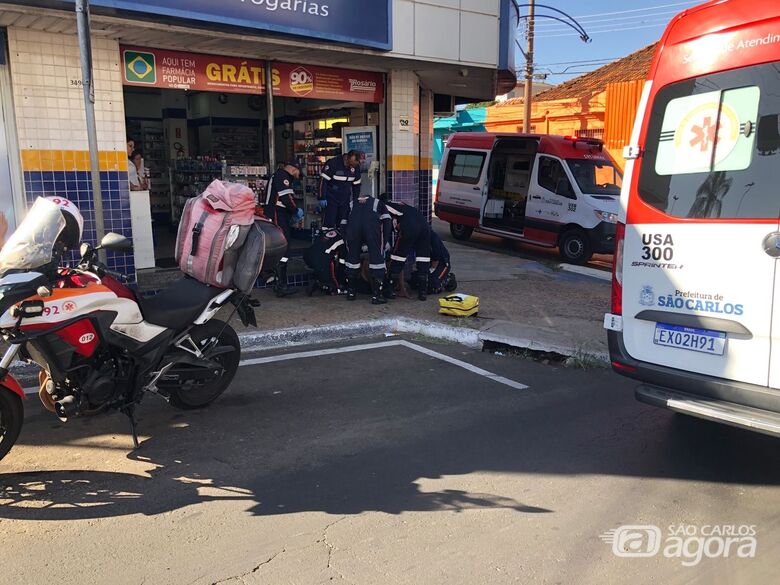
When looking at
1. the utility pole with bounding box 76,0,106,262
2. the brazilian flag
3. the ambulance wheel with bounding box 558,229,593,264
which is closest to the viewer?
the utility pole with bounding box 76,0,106,262

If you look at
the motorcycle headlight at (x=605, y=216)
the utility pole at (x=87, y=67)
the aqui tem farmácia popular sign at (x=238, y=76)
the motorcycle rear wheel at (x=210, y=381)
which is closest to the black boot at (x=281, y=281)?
the aqui tem farmácia popular sign at (x=238, y=76)

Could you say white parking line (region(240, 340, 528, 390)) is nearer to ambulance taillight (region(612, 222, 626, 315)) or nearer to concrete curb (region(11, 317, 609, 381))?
concrete curb (region(11, 317, 609, 381))

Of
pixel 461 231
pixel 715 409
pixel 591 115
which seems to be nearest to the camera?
pixel 715 409

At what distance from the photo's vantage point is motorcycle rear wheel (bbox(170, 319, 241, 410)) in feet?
16.7

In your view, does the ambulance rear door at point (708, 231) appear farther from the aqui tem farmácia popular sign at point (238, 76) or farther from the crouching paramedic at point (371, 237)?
A: the aqui tem farmácia popular sign at point (238, 76)

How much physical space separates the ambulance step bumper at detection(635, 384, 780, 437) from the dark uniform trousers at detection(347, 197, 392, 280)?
4864 mm

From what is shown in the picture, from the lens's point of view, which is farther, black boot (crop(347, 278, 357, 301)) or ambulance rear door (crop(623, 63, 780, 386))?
black boot (crop(347, 278, 357, 301))

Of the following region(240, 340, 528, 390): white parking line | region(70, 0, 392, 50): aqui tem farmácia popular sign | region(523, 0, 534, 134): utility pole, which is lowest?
region(240, 340, 528, 390): white parking line

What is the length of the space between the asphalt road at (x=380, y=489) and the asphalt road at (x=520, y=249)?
896cm

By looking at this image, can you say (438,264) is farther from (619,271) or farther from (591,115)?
(591,115)

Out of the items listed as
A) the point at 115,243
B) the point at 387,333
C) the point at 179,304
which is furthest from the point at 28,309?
the point at 387,333

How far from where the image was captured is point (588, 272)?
40.3 ft

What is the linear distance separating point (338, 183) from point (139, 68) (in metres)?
3.16

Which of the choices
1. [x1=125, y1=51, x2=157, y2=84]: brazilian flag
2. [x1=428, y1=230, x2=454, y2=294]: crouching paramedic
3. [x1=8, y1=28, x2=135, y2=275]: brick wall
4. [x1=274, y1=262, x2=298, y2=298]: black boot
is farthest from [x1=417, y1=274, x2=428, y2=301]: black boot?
[x1=125, y1=51, x2=157, y2=84]: brazilian flag
